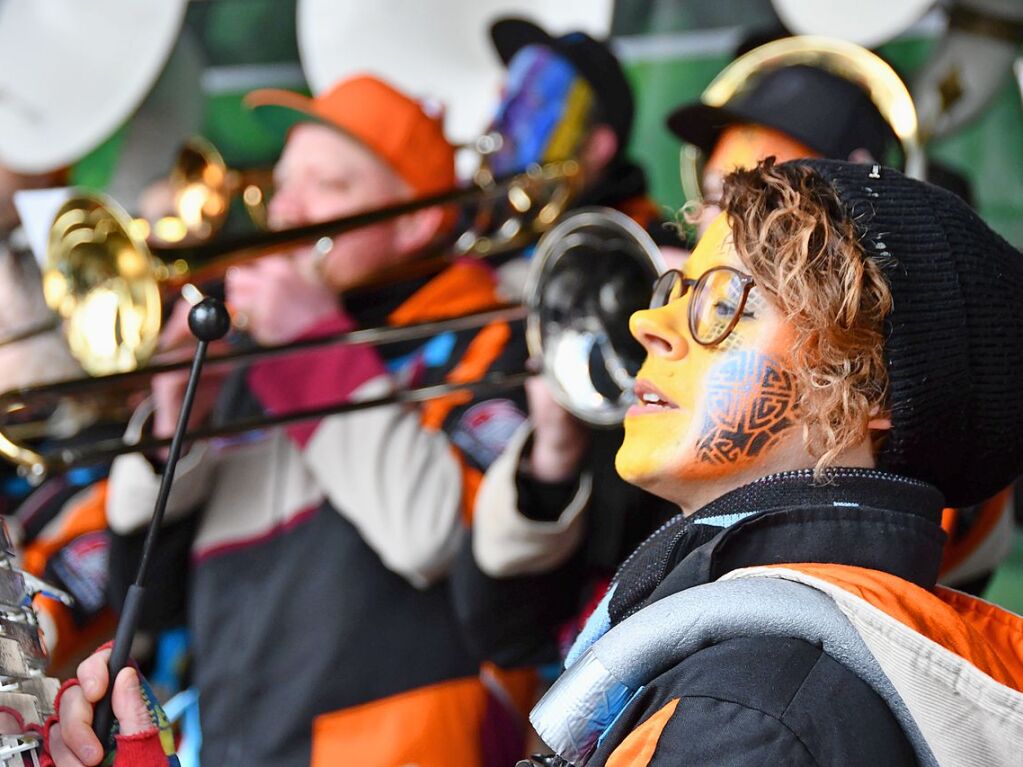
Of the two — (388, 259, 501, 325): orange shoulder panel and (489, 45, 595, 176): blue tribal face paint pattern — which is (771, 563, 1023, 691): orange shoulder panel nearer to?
(388, 259, 501, 325): orange shoulder panel

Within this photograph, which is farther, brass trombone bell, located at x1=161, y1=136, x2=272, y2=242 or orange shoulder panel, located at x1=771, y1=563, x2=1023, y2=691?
brass trombone bell, located at x1=161, y1=136, x2=272, y2=242

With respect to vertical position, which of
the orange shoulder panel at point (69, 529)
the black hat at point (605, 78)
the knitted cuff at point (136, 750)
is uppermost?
the knitted cuff at point (136, 750)

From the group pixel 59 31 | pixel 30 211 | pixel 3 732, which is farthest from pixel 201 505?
pixel 59 31

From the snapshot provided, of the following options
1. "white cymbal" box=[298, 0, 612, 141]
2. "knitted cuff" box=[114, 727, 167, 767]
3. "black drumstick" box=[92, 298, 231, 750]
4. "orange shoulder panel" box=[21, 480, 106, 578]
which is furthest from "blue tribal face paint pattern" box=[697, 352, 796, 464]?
"white cymbal" box=[298, 0, 612, 141]

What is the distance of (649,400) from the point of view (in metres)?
1.74

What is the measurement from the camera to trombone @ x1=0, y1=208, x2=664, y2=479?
2.71m

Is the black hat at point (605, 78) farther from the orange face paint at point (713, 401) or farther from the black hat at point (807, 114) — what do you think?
the orange face paint at point (713, 401)

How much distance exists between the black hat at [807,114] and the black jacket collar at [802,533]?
113 centimetres

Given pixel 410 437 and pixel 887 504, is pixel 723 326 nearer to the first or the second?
pixel 887 504

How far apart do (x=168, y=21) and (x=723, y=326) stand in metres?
2.88

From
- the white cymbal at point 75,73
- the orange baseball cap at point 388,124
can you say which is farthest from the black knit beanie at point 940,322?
the white cymbal at point 75,73

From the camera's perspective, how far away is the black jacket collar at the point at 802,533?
155 cm

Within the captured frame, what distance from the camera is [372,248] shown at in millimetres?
3367

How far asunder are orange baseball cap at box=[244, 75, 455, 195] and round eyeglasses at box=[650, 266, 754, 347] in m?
1.79
